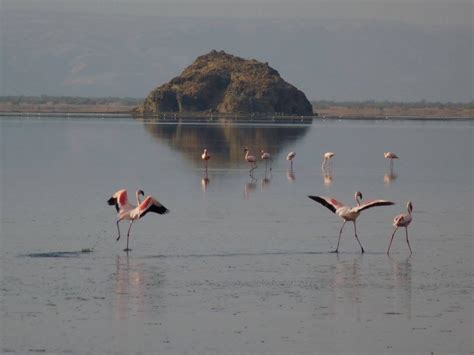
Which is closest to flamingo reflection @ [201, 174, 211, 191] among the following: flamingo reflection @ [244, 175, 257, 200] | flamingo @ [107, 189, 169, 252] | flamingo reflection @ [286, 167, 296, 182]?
flamingo reflection @ [244, 175, 257, 200]

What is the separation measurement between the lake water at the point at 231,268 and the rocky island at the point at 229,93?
86.9 metres

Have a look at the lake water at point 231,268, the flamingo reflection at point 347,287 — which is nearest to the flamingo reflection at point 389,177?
the lake water at point 231,268

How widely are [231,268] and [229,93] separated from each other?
104101 mm

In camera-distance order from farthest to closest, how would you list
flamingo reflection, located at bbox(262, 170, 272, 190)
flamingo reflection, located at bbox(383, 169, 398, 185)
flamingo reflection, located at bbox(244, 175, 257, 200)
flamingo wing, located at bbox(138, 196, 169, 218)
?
flamingo reflection, located at bbox(383, 169, 398, 185) → flamingo reflection, located at bbox(262, 170, 272, 190) → flamingo reflection, located at bbox(244, 175, 257, 200) → flamingo wing, located at bbox(138, 196, 169, 218)

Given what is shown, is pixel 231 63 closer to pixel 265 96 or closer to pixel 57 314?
pixel 265 96

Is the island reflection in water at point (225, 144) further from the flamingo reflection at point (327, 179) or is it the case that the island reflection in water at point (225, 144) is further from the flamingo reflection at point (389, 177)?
the flamingo reflection at point (389, 177)

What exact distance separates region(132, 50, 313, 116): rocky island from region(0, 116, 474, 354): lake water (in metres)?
86.9

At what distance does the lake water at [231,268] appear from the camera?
11.1m

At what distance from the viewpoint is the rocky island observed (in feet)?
381

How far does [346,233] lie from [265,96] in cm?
9742

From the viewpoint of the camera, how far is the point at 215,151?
133ft

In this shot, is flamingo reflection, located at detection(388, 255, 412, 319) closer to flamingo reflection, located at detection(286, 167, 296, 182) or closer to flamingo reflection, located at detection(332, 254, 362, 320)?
flamingo reflection, located at detection(332, 254, 362, 320)

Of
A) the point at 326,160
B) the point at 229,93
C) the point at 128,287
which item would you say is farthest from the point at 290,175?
the point at 229,93

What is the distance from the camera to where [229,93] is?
388 feet
